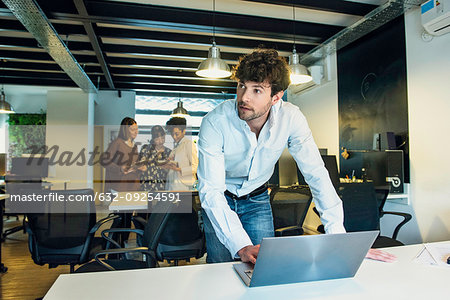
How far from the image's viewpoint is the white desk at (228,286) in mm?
877

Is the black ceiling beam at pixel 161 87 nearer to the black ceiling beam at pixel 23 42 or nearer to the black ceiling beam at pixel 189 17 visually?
the black ceiling beam at pixel 23 42

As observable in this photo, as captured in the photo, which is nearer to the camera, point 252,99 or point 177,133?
point 252,99

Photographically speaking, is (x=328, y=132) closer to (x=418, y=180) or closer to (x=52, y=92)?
(x=418, y=180)

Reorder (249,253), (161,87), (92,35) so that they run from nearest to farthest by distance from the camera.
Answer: (249,253) → (92,35) → (161,87)

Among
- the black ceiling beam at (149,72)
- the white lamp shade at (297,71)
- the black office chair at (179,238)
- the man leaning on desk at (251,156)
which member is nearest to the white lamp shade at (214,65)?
the white lamp shade at (297,71)

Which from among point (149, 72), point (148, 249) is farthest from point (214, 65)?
point (149, 72)

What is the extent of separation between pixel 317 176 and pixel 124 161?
3.15 metres

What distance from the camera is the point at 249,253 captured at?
→ 1.13 metres

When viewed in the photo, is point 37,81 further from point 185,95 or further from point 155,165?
point 155,165

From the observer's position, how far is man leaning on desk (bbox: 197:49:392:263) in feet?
4.51

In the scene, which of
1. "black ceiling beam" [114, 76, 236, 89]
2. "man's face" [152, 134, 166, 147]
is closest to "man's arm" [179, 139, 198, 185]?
"man's face" [152, 134, 166, 147]

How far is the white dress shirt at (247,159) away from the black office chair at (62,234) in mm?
1348

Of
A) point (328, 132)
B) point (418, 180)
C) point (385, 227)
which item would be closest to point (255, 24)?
point (328, 132)

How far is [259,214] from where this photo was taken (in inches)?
71.6
